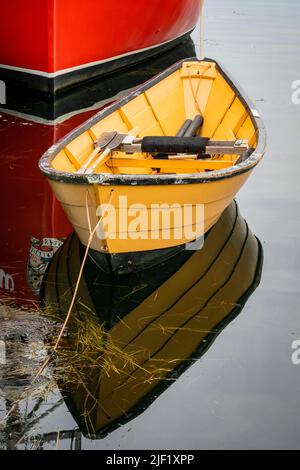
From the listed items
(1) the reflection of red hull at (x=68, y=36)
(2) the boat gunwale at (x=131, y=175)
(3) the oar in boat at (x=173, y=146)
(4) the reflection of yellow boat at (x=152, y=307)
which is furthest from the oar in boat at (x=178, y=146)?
(1) the reflection of red hull at (x=68, y=36)

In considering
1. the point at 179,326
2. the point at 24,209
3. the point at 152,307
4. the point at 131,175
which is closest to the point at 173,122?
the point at 24,209

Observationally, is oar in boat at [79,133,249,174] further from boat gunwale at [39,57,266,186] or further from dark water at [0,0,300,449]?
dark water at [0,0,300,449]

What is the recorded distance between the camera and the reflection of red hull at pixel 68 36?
11.0 m

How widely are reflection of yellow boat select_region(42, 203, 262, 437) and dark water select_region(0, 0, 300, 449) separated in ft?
0.04

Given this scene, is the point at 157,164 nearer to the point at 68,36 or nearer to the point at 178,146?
the point at 178,146

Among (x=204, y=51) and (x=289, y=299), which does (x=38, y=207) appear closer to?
(x=289, y=299)

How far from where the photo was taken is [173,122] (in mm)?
9141

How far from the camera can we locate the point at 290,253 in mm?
7453

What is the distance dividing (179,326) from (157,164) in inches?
72.0

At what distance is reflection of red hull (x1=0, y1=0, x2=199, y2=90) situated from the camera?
1104cm

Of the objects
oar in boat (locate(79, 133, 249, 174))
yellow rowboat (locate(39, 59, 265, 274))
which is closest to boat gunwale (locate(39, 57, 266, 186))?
yellow rowboat (locate(39, 59, 265, 274))

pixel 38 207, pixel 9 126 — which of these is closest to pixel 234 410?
pixel 38 207

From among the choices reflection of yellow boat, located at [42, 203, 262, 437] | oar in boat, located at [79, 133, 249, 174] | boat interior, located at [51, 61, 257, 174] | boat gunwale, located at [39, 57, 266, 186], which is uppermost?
boat gunwale, located at [39, 57, 266, 186]
